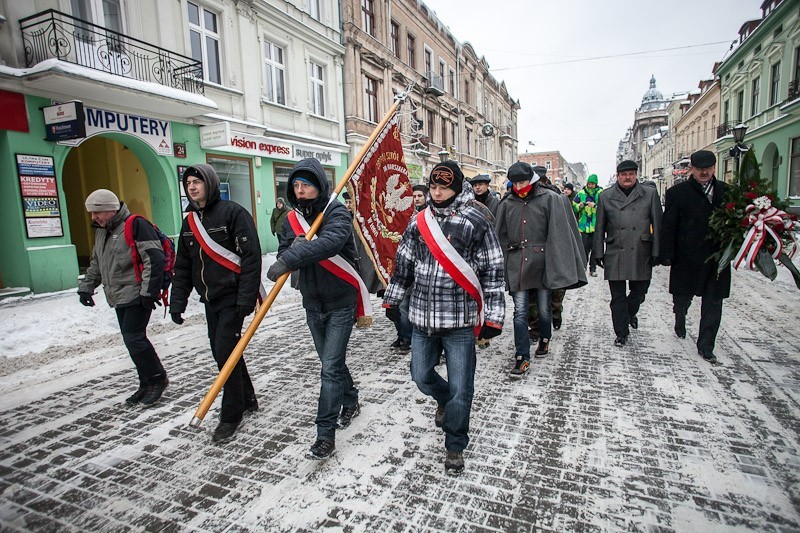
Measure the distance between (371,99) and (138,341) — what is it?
18.4 m

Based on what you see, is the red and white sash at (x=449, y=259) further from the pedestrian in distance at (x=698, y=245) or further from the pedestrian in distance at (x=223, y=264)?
the pedestrian in distance at (x=698, y=245)

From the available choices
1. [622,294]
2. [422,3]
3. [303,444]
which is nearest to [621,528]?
[303,444]

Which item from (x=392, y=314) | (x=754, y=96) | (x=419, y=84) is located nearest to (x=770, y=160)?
(x=754, y=96)

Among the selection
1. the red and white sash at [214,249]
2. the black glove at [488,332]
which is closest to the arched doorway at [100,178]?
the red and white sash at [214,249]

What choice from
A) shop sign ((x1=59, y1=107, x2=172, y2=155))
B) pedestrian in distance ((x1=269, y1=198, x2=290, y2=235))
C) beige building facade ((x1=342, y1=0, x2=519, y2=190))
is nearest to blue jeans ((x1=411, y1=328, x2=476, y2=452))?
beige building facade ((x1=342, y1=0, x2=519, y2=190))

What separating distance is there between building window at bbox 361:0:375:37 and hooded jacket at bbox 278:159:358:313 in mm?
18852

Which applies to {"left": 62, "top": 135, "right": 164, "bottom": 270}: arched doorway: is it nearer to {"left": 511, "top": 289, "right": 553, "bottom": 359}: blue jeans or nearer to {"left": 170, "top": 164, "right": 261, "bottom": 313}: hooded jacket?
{"left": 170, "top": 164, "right": 261, "bottom": 313}: hooded jacket

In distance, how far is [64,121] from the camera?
8.28 meters

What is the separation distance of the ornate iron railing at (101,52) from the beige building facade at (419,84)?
225 inches

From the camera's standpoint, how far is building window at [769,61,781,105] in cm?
2252

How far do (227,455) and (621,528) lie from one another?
7.76 feet

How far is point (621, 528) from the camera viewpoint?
7.18 ft

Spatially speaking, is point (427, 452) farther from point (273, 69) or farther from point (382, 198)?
point (273, 69)

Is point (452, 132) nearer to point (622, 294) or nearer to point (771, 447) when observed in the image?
point (622, 294)
